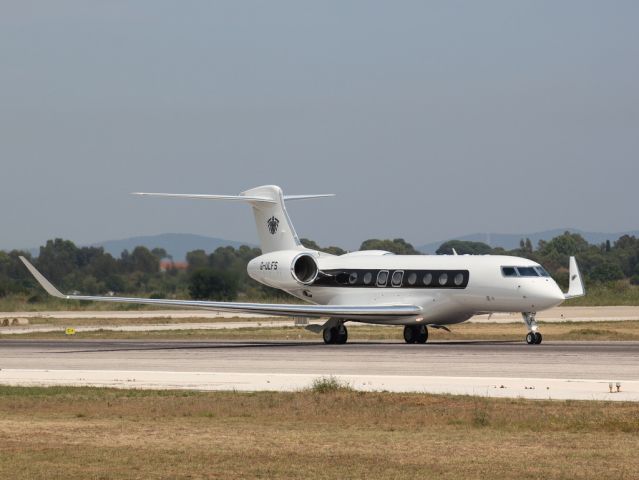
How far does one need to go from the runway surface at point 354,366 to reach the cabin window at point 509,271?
7.30 ft

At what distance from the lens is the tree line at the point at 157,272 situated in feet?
243

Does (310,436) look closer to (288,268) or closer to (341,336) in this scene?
(341,336)

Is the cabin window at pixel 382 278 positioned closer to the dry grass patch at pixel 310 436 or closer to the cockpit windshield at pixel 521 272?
Answer: the cockpit windshield at pixel 521 272

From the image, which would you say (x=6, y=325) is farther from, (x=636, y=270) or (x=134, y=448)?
(x=636, y=270)

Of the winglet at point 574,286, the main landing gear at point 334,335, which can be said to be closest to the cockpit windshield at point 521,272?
the winglet at point 574,286

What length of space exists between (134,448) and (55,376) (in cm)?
1246

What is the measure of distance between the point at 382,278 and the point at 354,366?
43.1 feet

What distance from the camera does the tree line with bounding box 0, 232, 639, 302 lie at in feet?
243

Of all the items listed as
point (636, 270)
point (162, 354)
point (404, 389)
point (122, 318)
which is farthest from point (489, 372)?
point (636, 270)

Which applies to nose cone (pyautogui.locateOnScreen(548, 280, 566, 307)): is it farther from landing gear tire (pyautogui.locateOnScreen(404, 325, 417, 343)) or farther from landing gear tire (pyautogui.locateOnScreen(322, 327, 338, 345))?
landing gear tire (pyautogui.locateOnScreen(322, 327, 338, 345))

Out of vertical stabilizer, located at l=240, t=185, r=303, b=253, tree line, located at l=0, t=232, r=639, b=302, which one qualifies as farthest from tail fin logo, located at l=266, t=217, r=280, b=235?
tree line, located at l=0, t=232, r=639, b=302

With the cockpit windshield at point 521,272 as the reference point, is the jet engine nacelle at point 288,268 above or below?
above

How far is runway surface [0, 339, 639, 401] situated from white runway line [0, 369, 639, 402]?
0.8 inches

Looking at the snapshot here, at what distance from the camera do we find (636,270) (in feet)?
431
